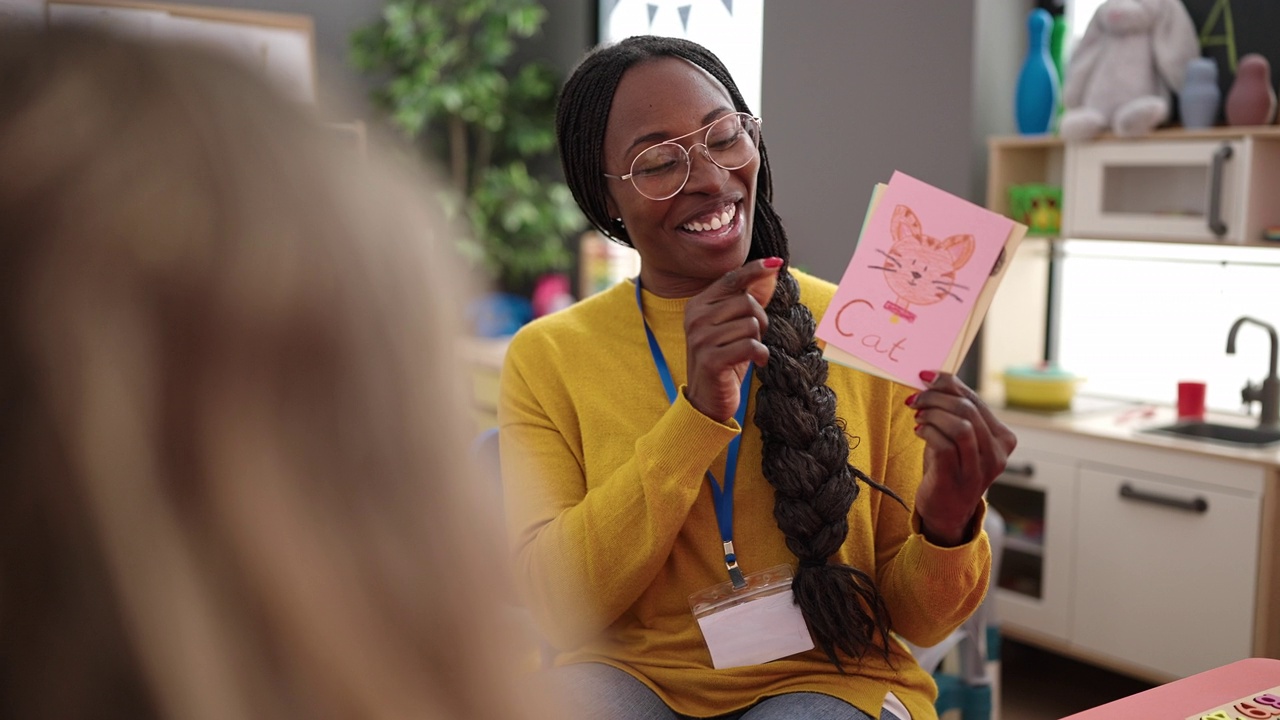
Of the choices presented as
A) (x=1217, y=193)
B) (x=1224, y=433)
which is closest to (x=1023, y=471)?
(x=1224, y=433)

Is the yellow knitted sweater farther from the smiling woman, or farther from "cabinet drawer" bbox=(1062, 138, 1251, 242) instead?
"cabinet drawer" bbox=(1062, 138, 1251, 242)

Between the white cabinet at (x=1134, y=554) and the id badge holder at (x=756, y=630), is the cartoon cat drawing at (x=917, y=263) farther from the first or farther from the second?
the white cabinet at (x=1134, y=554)

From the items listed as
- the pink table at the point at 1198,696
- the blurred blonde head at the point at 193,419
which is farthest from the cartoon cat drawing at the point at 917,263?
the blurred blonde head at the point at 193,419

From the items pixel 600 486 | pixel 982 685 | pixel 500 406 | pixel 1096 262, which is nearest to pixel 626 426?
pixel 600 486

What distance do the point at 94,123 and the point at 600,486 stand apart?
1090 mm

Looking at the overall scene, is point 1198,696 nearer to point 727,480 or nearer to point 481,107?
point 727,480

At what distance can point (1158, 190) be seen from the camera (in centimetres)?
322

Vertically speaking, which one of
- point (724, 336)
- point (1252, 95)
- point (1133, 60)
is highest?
point (1133, 60)

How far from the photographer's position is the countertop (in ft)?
8.83

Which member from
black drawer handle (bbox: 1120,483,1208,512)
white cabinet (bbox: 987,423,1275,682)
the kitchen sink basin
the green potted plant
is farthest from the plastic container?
Result: the green potted plant

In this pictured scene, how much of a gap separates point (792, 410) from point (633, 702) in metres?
0.45

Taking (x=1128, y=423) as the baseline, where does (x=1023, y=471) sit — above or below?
below

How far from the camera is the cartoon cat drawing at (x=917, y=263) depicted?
1361mm

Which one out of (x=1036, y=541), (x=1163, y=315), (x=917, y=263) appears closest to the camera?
(x=917, y=263)
